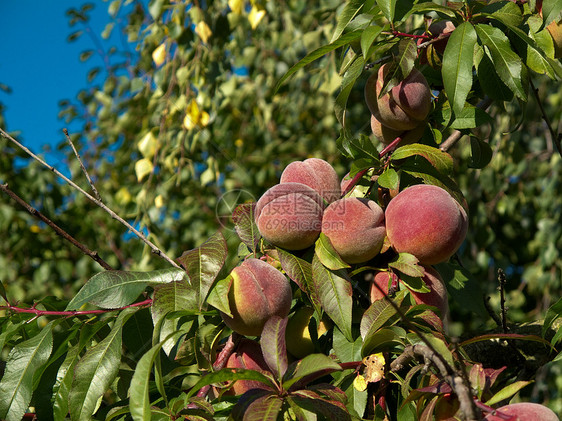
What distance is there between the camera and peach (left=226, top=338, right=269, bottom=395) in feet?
2.33

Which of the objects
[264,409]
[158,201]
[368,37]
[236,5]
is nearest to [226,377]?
[264,409]

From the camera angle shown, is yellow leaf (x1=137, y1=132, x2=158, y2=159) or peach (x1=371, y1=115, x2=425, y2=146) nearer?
peach (x1=371, y1=115, x2=425, y2=146)

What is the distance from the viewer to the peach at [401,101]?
0.82 meters

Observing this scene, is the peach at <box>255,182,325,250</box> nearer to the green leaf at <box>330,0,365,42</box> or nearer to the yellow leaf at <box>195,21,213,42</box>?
the green leaf at <box>330,0,365,42</box>

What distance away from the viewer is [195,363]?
778mm

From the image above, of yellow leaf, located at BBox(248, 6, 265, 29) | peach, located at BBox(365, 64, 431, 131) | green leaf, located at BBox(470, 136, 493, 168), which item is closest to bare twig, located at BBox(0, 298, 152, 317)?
peach, located at BBox(365, 64, 431, 131)

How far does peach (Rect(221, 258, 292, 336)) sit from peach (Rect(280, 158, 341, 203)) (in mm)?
169

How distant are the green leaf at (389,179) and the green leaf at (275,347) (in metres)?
0.24

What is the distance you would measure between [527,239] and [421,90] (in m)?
2.63

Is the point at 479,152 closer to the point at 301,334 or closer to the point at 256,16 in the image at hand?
the point at 301,334

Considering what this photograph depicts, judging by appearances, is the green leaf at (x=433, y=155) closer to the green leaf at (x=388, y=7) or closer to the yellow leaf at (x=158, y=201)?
the green leaf at (x=388, y=7)

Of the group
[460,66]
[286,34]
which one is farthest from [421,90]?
[286,34]

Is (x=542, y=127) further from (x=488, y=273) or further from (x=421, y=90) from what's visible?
(x=421, y=90)

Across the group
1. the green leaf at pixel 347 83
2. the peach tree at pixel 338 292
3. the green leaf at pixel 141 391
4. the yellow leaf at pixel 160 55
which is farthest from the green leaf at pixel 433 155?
the yellow leaf at pixel 160 55
